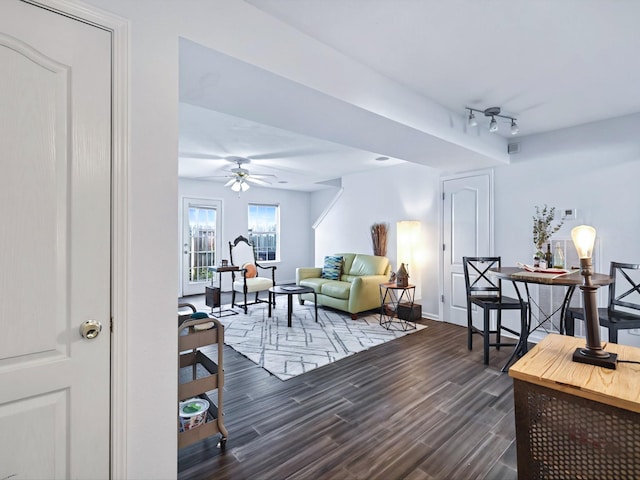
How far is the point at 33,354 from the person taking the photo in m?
1.15

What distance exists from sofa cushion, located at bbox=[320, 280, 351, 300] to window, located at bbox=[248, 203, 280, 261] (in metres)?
3.18

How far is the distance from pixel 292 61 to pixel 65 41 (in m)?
1.14

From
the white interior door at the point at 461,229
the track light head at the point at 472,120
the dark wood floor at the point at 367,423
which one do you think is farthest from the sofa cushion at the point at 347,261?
the track light head at the point at 472,120

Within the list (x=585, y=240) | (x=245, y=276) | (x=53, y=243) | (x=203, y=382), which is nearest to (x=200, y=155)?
(x=245, y=276)

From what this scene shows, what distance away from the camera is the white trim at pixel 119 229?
128cm

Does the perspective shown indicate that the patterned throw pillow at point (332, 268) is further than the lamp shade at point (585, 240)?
Yes

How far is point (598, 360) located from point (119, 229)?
1.88 m

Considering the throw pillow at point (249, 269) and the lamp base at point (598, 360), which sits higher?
the lamp base at point (598, 360)

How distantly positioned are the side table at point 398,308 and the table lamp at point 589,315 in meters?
3.40

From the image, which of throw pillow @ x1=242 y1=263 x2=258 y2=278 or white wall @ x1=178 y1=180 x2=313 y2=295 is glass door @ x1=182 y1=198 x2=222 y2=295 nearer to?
white wall @ x1=178 y1=180 x2=313 y2=295

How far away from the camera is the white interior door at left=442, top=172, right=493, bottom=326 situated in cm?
439

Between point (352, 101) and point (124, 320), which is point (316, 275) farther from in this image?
point (124, 320)

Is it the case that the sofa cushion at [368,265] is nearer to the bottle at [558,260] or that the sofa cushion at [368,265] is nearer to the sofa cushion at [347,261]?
the sofa cushion at [347,261]

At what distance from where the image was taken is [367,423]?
222 centimetres
